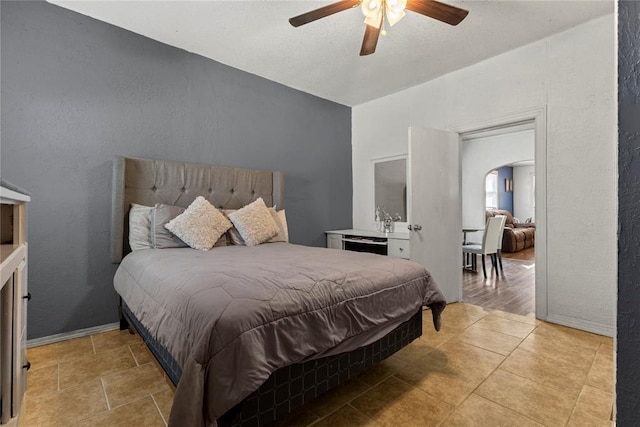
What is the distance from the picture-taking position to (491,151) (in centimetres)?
702

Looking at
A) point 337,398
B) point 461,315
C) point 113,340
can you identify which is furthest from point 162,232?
point 461,315

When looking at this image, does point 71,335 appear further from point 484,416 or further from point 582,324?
point 582,324

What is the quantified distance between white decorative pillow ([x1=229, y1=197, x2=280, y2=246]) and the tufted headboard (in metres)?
0.37

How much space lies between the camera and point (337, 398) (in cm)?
169

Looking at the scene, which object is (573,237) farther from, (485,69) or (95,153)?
(95,153)

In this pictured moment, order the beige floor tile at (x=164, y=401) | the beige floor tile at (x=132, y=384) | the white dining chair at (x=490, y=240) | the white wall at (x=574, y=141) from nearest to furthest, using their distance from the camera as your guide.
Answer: the beige floor tile at (x=164, y=401), the beige floor tile at (x=132, y=384), the white wall at (x=574, y=141), the white dining chair at (x=490, y=240)

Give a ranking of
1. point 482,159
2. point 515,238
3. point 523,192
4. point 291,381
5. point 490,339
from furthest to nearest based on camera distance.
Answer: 1. point 523,192
2. point 482,159
3. point 515,238
4. point 490,339
5. point 291,381

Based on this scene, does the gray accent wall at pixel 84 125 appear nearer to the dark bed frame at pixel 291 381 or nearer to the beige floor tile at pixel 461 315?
the dark bed frame at pixel 291 381

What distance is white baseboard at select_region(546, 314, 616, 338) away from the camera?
8.24 ft

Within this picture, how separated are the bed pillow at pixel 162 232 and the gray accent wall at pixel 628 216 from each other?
2.70m

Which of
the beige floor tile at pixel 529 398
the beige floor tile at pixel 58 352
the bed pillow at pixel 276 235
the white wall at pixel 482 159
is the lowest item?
the beige floor tile at pixel 58 352

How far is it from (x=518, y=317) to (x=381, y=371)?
5.94 ft

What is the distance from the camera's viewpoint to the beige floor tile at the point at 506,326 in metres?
2.59

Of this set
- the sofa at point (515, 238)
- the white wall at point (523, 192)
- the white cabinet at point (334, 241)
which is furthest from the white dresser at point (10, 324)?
the white wall at point (523, 192)
